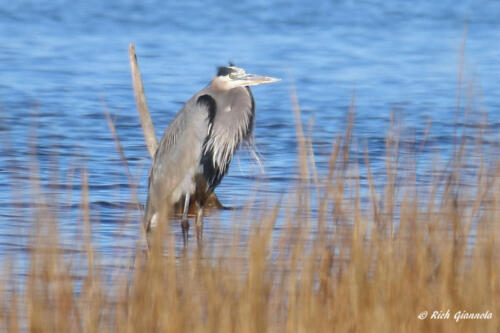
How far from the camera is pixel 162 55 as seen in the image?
50.7 ft

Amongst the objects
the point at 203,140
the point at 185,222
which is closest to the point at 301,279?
the point at 185,222

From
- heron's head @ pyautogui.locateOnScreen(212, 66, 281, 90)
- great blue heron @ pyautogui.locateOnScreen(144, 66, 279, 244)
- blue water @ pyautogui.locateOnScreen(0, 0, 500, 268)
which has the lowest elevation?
blue water @ pyautogui.locateOnScreen(0, 0, 500, 268)

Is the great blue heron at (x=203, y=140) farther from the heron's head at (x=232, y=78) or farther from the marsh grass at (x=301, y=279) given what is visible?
the marsh grass at (x=301, y=279)

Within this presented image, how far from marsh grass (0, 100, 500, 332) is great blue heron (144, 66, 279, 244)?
2.44 m

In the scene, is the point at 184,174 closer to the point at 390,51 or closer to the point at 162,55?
the point at 162,55

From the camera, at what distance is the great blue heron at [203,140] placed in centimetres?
588

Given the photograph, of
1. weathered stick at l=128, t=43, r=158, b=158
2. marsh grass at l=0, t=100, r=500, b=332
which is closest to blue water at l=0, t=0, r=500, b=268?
marsh grass at l=0, t=100, r=500, b=332

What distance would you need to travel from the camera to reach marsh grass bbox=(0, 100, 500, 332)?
2916 mm

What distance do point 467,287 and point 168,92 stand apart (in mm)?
9067

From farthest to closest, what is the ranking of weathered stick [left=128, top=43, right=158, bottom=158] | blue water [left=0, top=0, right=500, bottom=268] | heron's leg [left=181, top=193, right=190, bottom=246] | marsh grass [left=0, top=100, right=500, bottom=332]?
blue water [left=0, top=0, right=500, bottom=268], weathered stick [left=128, top=43, right=158, bottom=158], heron's leg [left=181, top=193, right=190, bottom=246], marsh grass [left=0, top=100, right=500, bottom=332]

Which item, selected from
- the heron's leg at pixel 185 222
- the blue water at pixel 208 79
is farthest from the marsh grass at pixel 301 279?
the heron's leg at pixel 185 222

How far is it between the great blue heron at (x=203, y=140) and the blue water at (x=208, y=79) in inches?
9.4

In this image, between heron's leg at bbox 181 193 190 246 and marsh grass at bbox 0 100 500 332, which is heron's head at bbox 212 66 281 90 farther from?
marsh grass at bbox 0 100 500 332

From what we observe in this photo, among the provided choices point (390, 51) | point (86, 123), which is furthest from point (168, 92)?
point (390, 51)
